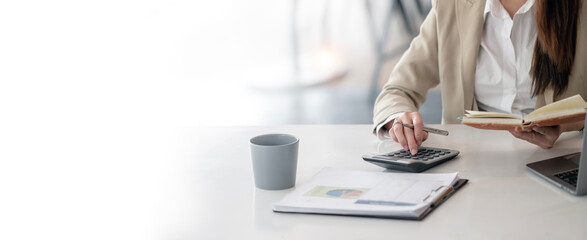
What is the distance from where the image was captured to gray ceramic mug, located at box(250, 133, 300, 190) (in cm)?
84

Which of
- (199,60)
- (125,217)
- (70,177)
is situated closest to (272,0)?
(199,60)

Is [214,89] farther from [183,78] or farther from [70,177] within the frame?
[70,177]

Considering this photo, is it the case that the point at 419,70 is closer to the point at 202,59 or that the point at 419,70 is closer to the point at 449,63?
the point at 449,63

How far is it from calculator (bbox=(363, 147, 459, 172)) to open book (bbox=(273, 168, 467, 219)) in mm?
25

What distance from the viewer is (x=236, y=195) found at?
839 mm

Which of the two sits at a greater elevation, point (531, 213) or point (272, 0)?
point (272, 0)

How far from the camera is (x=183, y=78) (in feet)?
10.4

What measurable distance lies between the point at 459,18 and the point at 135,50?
223 cm

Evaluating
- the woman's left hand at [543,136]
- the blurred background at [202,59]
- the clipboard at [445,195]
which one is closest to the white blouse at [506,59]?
the woman's left hand at [543,136]

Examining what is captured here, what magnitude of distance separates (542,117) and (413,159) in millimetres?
243

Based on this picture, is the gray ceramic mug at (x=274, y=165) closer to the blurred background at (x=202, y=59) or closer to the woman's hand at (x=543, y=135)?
the woman's hand at (x=543, y=135)

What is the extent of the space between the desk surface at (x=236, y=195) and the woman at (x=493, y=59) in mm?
218

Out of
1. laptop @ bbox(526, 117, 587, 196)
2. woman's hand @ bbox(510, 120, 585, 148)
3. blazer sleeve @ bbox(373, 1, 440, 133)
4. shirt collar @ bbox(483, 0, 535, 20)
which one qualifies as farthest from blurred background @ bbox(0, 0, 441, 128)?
laptop @ bbox(526, 117, 587, 196)

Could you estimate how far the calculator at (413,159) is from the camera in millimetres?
910
